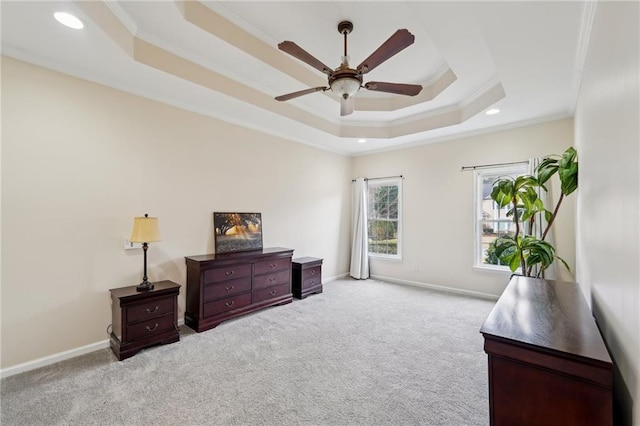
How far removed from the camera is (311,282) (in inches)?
181

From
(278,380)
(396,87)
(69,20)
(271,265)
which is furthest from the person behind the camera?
(271,265)

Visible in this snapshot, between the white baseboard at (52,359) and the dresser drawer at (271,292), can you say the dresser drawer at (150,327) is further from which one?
the dresser drawer at (271,292)

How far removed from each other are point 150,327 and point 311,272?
238 cm

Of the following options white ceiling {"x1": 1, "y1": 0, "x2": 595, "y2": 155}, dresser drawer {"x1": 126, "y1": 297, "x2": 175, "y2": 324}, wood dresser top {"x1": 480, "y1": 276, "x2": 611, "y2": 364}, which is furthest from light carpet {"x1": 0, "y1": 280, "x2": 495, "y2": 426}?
Result: white ceiling {"x1": 1, "y1": 0, "x2": 595, "y2": 155}

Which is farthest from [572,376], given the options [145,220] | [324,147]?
[324,147]

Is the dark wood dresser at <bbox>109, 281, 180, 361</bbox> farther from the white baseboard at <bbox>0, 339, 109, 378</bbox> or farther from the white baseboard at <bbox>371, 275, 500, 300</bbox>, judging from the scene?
the white baseboard at <bbox>371, 275, 500, 300</bbox>

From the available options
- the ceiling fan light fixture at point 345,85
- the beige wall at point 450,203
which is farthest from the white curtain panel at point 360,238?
the ceiling fan light fixture at point 345,85

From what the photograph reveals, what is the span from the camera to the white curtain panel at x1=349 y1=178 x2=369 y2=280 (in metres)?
5.70

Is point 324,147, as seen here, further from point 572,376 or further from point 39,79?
point 572,376

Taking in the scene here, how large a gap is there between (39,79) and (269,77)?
2051 mm

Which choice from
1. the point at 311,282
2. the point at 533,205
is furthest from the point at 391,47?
the point at 311,282

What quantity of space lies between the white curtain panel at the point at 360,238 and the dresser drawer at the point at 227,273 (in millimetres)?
2627

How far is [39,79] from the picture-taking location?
247 cm

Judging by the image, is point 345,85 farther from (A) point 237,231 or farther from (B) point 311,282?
(B) point 311,282
